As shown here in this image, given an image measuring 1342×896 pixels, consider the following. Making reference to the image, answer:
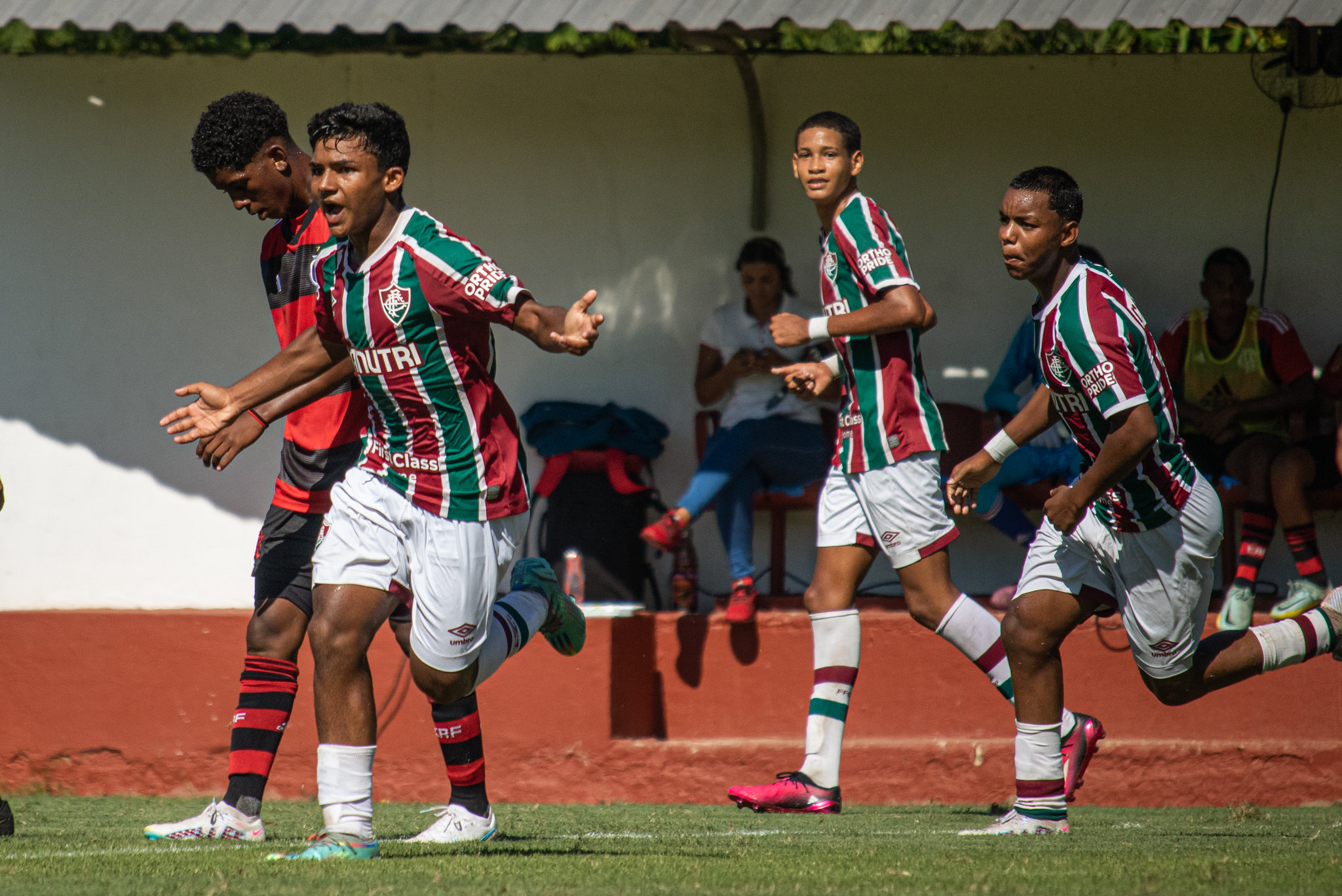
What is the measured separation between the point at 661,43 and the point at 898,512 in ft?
8.74

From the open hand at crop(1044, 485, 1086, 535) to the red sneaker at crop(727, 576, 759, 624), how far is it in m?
2.41

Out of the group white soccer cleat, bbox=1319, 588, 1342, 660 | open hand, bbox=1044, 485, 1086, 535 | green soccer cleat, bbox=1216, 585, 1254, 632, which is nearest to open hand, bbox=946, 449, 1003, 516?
open hand, bbox=1044, 485, 1086, 535

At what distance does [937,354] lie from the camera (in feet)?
23.5

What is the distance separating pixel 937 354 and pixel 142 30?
386 cm

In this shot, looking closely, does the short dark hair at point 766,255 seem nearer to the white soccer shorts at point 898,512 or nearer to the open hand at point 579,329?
the white soccer shorts at point 898,512

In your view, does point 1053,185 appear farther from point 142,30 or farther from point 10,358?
point 10,358

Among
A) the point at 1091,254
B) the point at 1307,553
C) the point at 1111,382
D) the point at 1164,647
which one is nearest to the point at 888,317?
the point at 1111,382

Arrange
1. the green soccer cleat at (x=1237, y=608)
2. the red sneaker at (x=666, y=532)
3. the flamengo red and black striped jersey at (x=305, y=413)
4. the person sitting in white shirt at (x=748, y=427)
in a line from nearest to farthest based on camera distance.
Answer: the flamengo red and black striped jersey at (x=305, y=413), the green soccer cleat at (x=1237, y=608), the red sneaker at (x=666, y=532), the person sitting in white shirt at (x=748, y=427)

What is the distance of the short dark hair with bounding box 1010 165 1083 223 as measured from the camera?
4.45 meters

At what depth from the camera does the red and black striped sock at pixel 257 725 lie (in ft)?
15.3

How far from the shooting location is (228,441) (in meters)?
4.28

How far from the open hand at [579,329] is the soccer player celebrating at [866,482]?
1471 mm

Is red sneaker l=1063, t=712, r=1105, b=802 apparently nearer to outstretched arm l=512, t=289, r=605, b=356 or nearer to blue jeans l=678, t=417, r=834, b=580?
blue jeans l=678, t=417, r=834, b=580

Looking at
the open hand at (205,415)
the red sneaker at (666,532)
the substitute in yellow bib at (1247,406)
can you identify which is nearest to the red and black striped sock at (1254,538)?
the substitute in yellow bib at (1247,406)
